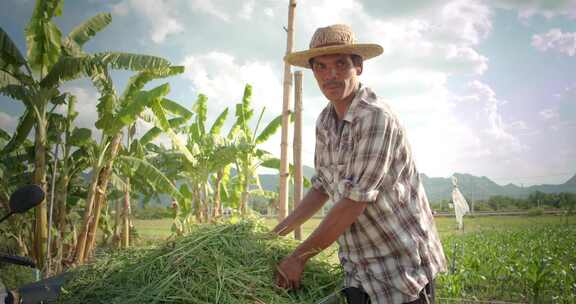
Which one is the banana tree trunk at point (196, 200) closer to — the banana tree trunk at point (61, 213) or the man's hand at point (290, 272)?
the banana tree trunk at point (61, 213)

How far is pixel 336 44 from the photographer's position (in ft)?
5.22

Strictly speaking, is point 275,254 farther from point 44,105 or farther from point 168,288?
point 44,105

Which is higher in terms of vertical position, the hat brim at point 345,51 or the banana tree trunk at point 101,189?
the hat brim at point 345,51

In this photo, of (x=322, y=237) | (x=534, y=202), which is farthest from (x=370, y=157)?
(x=534, y=202)

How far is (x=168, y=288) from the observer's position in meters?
1.30

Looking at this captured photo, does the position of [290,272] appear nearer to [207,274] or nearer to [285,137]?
[207,274]

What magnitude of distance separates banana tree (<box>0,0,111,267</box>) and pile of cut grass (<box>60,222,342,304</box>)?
565 cm

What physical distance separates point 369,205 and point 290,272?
386mm

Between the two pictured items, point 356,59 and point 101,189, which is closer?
point 356,59

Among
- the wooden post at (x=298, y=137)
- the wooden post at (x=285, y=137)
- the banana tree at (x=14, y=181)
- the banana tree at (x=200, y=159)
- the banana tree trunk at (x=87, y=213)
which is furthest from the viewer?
the banana tree at (x=200, y=159)

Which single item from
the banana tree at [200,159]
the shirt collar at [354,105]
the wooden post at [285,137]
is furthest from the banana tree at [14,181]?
the shirt collar at [354,105]

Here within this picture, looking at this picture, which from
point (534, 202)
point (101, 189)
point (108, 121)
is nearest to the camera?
point (108, 121)

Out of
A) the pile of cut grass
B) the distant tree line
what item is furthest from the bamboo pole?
the distant tree line

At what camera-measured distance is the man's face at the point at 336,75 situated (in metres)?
1.57
